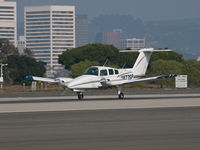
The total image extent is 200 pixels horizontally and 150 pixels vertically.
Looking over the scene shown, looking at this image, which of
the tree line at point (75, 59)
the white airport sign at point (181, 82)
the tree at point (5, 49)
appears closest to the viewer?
the white airport sign at point (181, 82)

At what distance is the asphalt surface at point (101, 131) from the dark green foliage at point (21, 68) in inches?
3714

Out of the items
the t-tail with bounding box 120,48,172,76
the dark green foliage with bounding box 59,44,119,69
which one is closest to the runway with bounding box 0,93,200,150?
the t-tail with bounding box 120,48,172,76

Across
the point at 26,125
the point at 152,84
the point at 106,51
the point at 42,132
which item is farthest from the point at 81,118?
the point at 106,51

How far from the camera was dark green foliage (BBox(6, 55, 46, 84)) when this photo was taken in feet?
412

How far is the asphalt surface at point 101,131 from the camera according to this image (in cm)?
1816

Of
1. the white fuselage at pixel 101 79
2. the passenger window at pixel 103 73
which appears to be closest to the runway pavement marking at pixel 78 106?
the white fuselage at pixel 101 79

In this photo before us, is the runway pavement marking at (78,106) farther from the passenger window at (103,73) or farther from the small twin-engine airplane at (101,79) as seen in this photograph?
the passenger window at (103,73)

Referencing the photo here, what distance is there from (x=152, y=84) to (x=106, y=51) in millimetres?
36370

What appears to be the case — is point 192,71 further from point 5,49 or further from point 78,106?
point 78,106

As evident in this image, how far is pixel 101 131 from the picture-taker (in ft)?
71.2

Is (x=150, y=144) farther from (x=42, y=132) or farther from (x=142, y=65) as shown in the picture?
(x=142, y=65)

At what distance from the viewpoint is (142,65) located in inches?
1991

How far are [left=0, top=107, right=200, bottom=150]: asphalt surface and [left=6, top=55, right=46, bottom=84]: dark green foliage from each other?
9433cm

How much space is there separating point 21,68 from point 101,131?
4334 inches
